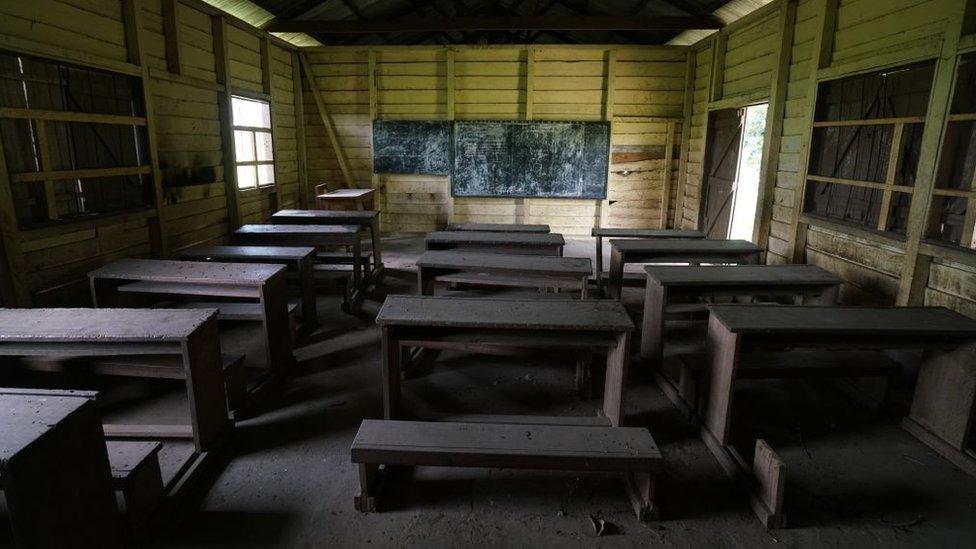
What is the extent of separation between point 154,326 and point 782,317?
11.5 ft

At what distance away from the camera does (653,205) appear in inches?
375

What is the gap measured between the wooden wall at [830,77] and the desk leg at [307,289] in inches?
193

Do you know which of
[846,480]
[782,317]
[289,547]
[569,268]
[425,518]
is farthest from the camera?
[569,268]

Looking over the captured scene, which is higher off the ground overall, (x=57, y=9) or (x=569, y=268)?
(x=57, y=9)

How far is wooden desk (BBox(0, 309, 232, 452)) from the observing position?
2629 mm

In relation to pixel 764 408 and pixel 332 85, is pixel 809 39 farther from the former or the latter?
pixel 332 85

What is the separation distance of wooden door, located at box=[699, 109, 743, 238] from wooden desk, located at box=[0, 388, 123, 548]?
7.77 metres

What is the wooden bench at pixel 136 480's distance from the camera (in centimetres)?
215

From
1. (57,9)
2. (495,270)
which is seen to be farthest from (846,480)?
(57,9)

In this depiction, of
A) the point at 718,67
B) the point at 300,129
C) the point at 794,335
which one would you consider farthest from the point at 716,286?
the point at 300,129

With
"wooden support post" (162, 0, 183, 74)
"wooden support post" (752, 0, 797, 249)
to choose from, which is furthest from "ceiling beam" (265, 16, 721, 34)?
"wooden support post" (162, 0, 183, 74)

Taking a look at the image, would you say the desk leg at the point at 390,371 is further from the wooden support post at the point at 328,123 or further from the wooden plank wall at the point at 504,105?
the wooden support post at the point at 328,123

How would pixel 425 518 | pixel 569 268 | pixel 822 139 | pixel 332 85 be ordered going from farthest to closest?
pixel 332 85
pixel 822 139
pixel 569 268
pixel 425 518

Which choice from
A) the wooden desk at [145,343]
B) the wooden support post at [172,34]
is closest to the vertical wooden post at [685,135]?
the wooden support post at [172,34]
